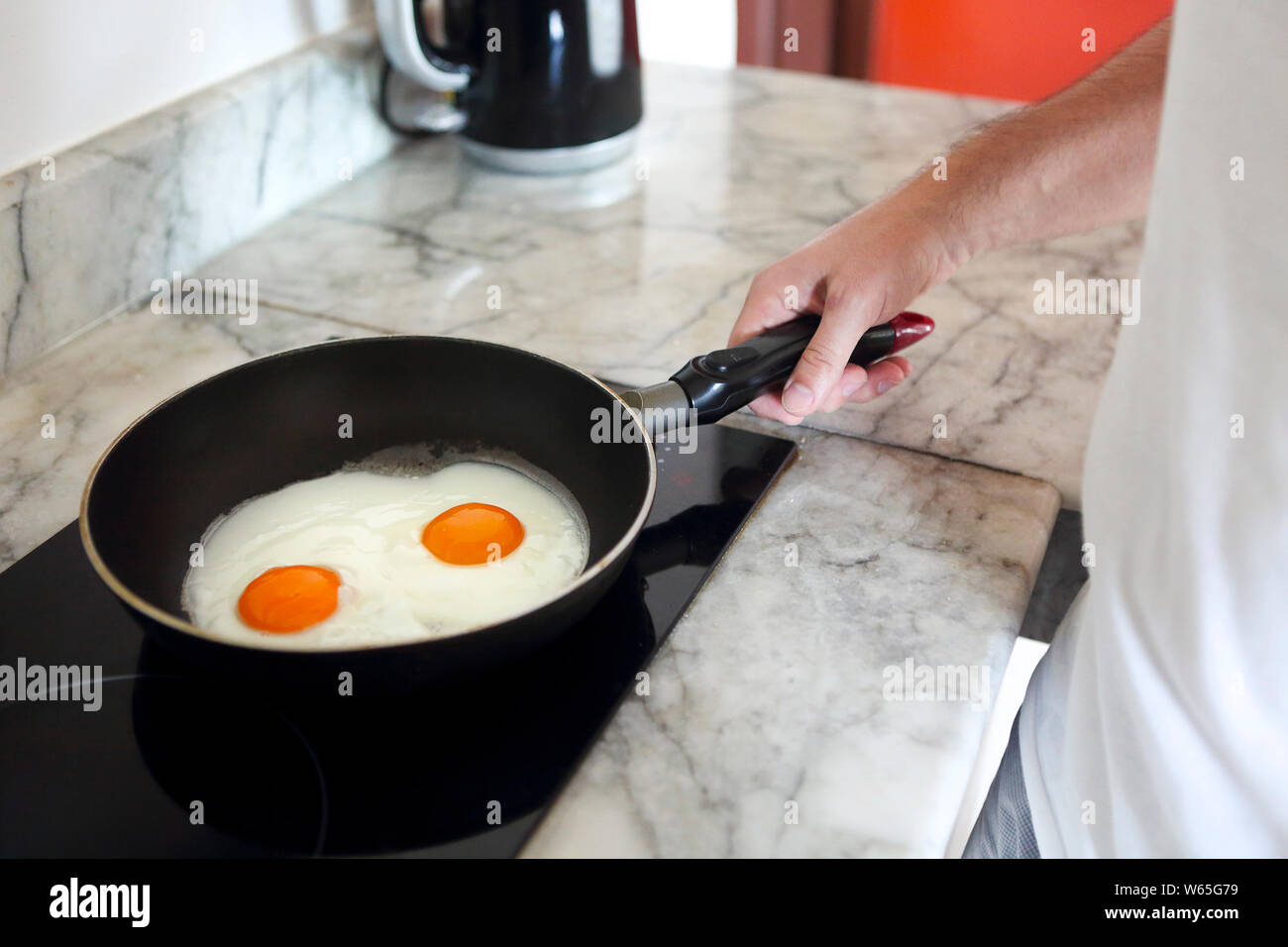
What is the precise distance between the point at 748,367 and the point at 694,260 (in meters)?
0.40

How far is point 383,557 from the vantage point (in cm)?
79

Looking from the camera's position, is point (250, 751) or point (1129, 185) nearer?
point (250, 751)

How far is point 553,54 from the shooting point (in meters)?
1.28

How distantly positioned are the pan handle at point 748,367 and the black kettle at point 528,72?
21.2 inches

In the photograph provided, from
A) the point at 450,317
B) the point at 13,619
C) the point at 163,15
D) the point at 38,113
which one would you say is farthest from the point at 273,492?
the point at 163,15

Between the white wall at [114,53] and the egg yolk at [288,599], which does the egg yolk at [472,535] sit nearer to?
the egg yolk at [288,599]

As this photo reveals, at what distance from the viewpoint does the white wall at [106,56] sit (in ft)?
3.22

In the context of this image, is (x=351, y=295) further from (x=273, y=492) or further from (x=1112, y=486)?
(x=1112, y=486)

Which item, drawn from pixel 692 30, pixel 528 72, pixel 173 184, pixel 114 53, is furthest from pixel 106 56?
pixel 692 30

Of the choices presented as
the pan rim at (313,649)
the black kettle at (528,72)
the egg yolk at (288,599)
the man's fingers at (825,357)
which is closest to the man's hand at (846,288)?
the man's fingers at (825,357)

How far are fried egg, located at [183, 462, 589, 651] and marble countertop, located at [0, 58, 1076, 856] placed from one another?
121mm

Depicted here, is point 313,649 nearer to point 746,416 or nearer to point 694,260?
point 746,416
